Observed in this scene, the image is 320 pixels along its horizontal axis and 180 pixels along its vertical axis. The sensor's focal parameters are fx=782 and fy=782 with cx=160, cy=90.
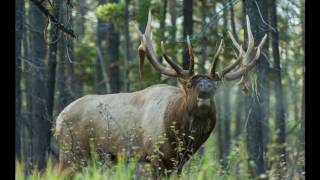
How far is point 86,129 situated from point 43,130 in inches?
228

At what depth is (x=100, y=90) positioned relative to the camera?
28.6m

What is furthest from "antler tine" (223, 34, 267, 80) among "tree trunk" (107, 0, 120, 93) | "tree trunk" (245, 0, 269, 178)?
"tree trunk" (107, 0, 120, 93)

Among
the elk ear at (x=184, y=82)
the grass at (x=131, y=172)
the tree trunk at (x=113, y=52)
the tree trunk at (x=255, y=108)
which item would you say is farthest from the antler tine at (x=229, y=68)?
the tree trunk at (x=113, y=52)

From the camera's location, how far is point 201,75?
434 inches

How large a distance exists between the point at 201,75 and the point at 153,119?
1183mm

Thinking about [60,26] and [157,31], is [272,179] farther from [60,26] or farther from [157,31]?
[157,31]

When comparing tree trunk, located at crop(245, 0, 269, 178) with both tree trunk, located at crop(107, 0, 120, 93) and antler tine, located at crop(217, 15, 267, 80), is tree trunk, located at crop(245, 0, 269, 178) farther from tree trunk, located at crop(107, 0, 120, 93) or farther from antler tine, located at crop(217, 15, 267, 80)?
tree trunk, located at crop(107, 0, 120, 93)

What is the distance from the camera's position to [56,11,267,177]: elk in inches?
433

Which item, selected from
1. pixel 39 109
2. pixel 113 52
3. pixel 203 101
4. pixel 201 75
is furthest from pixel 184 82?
pixel 113 52

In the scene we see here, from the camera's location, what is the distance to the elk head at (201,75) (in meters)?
10.8

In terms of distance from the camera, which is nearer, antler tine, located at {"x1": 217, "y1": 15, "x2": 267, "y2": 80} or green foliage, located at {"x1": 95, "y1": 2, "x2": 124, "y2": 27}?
antler tine, located at {"x1": 217, "y1": 15, "x2": 267, "y2": 80}

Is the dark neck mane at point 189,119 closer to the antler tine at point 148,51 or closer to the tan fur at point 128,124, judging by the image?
the tan fur at point 128,124

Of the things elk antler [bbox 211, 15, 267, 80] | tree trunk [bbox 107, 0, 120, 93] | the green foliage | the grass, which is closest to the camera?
the grass
